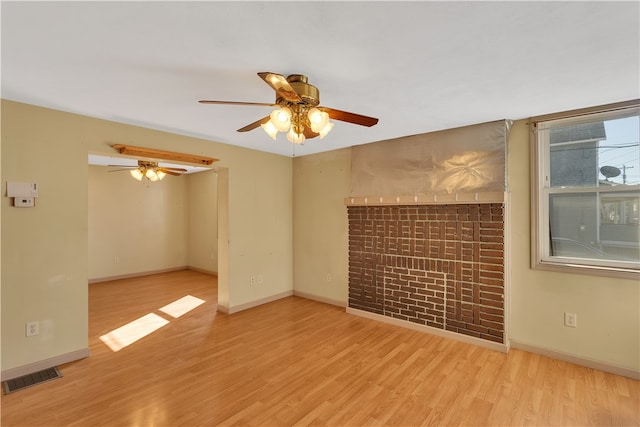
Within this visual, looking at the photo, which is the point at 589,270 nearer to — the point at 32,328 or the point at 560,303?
the point at 560,303

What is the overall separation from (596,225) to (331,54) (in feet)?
9.31

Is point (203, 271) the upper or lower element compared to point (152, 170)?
lower

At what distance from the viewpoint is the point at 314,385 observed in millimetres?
2479

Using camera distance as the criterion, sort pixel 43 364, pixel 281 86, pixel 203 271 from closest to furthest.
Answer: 1. pixel 281 86
2. pixel 43 364
3. pixel 203 271

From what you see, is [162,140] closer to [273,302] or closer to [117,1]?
[117,1]

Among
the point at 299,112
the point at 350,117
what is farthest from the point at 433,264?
the point at 299,112

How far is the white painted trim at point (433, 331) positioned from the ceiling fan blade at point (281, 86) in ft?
9.68

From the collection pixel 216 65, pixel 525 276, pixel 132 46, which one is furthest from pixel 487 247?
pixel 132 46

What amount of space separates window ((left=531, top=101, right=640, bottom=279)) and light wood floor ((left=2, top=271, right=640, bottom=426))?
1012 millimetres

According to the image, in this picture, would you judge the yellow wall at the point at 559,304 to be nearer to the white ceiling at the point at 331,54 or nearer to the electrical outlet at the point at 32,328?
the white ceiling at the point at 331,54

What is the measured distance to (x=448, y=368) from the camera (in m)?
2.75

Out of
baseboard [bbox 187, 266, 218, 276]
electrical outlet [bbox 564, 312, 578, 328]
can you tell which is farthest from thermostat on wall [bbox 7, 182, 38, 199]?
electrical outlet [bbox 564, 312, 578, 328]

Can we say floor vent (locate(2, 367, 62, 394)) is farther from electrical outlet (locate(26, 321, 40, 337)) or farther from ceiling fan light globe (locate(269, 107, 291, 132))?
ceiling fan light globe (locate(269, 107, 291, 132))

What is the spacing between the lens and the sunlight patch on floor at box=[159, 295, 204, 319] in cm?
425
